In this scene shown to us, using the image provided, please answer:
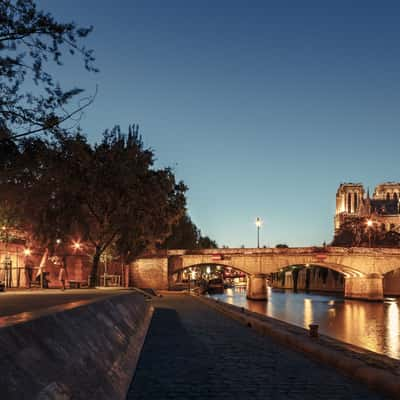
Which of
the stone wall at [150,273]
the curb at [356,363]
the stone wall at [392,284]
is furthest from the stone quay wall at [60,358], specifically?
the stone wall at [392,284]

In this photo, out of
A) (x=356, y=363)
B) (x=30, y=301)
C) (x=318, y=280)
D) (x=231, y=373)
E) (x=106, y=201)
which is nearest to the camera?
(x=231, y=373)

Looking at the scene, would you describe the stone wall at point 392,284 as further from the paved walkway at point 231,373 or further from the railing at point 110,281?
the paved walkway at point 231,373

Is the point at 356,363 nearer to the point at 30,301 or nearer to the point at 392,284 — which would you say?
the point at 30,301

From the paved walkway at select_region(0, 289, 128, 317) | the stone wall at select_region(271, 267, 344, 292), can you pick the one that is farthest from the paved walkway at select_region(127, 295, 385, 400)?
the stone wall at select_region(271, 267, 344, 292)

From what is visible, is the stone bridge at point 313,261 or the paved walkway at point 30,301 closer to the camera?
the paved walkway at point 30,301

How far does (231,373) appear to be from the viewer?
31.7 ft

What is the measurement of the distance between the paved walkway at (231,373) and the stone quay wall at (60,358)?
88cm

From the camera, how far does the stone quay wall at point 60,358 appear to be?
4.20m

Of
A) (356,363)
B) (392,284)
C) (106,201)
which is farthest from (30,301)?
(392,284)

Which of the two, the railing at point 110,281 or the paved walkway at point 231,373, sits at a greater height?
the paved walkway at point 231,373

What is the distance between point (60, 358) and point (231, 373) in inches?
200

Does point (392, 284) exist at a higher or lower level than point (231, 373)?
lower

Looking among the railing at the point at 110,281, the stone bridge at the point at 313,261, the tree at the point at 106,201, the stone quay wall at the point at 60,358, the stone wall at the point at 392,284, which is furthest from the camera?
the stone wall at the point at 392,284

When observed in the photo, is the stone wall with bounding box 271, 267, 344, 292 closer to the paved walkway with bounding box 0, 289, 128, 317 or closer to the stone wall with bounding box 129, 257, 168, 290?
the stone wall with bounding box 129, 257, 168, 290
